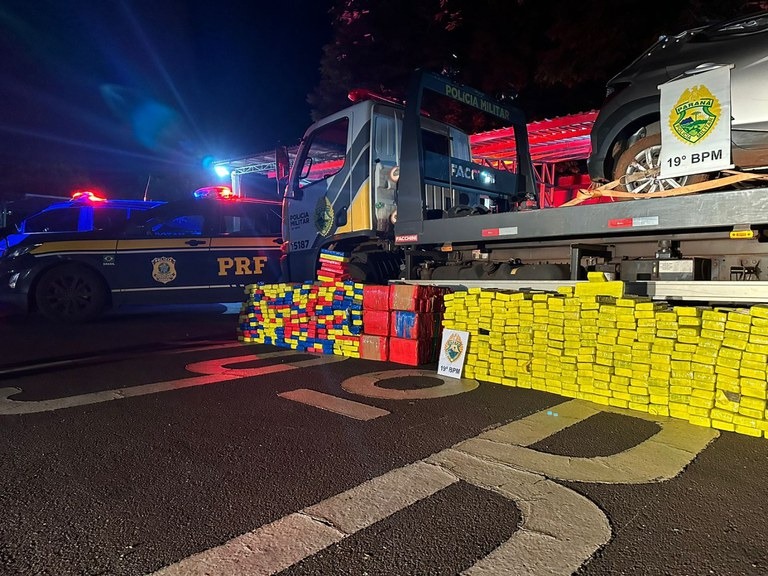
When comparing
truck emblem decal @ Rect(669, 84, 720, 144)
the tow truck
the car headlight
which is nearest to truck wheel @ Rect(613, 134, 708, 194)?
truck emblem decal @ Rect(669, 84, 720, 144)

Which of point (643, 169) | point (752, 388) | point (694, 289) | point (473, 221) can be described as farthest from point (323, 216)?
point (752, 388)

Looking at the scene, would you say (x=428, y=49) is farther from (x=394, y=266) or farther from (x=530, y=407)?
(x=530, y=407)

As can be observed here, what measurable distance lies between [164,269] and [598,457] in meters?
8.24

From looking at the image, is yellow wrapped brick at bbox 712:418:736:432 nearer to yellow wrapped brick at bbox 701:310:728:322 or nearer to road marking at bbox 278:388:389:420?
yellow wrapped brick at bbox 701:310:728:322

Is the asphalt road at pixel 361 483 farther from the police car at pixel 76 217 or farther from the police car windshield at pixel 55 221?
the police car windshield at pixel 55 221

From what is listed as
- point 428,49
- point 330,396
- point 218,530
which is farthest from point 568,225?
point 428,49

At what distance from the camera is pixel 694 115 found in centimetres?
461

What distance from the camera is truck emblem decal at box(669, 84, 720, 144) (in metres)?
4.50

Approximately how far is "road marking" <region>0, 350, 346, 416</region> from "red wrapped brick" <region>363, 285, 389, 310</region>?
2.37ft

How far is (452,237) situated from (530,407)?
2.15 meters

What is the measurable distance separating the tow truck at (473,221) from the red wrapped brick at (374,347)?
882 mm

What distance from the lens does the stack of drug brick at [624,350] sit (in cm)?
378

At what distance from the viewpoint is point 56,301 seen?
9164 millimetres

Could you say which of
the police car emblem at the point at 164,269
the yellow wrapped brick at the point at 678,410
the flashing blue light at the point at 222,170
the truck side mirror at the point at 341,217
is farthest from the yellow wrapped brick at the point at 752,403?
the flashing blue light at the point at 222,170
